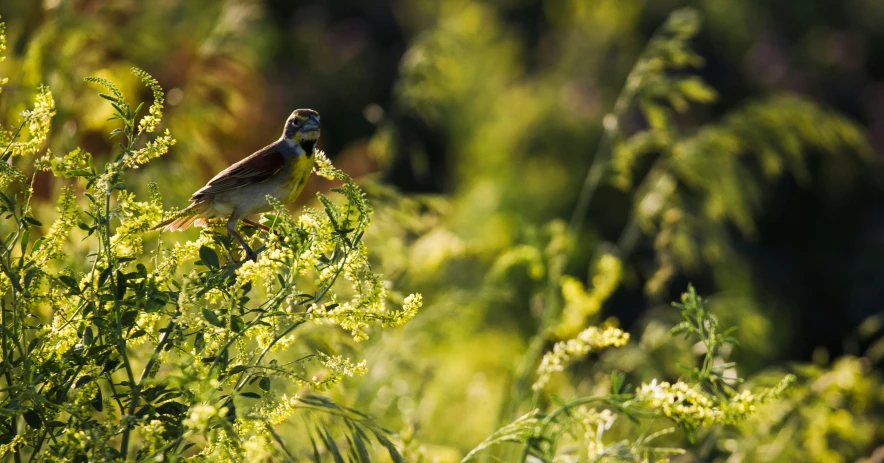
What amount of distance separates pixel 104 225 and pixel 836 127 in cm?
308

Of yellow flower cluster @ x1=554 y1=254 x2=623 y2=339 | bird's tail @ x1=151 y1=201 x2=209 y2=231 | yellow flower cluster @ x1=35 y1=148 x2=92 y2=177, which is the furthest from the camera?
yellow flower cluster @ x1=554 y1=254 x2=623 y2=339

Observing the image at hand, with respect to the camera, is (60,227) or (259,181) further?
(259,181)

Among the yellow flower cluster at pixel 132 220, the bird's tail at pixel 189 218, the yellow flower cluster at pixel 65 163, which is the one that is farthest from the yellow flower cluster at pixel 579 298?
the yellow flower cluster at pixel 65 163

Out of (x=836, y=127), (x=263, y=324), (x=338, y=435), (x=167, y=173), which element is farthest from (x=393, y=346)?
(x=836, y=127)

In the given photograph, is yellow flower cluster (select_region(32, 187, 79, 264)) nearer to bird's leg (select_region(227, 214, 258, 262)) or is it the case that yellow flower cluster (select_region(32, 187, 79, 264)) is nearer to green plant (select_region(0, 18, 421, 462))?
green plant (select_region(0, 18, 421, 462))

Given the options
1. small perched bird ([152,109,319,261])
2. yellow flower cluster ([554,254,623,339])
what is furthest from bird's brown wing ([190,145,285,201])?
yellow flower cluster ([554,254,623,339])

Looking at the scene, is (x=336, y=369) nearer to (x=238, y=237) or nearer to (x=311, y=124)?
(x=238, y=237)

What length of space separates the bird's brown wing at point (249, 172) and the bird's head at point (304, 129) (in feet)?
0.19

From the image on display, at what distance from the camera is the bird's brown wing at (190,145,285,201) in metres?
2.07

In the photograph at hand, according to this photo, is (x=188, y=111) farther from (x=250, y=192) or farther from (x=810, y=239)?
(x=810, y=239)

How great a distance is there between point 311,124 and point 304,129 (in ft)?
0.07

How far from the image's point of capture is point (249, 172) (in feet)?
6.95

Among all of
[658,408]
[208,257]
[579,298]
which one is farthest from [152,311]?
[579,298]

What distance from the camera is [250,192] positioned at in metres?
2.08
